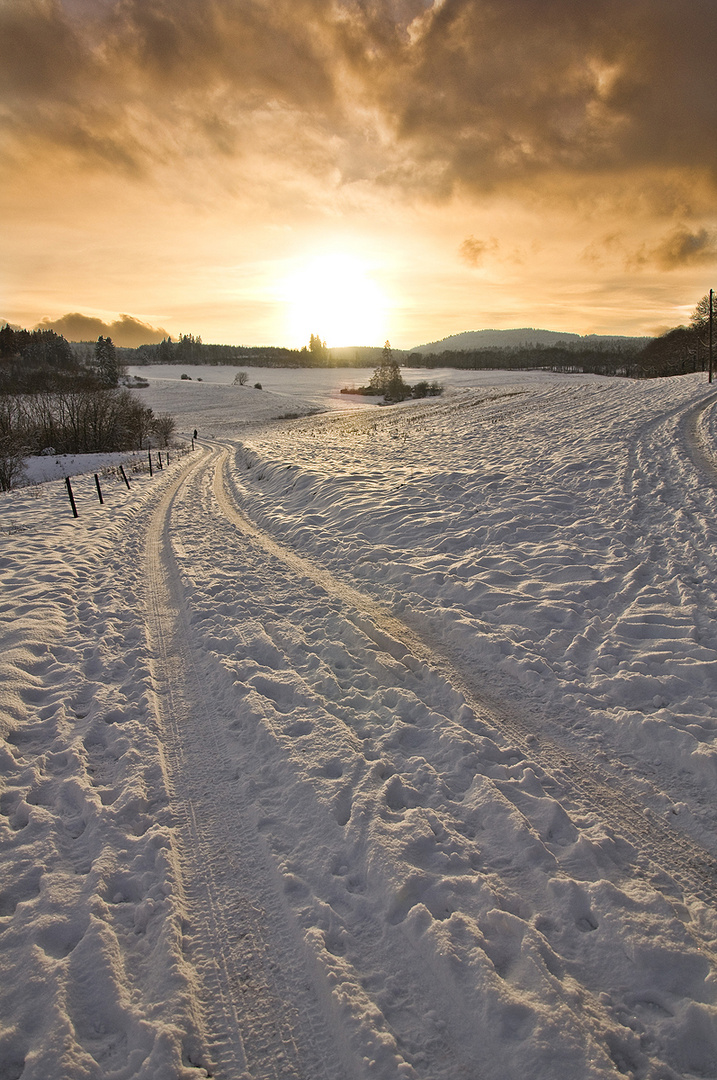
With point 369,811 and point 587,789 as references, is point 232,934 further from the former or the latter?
point 587,789

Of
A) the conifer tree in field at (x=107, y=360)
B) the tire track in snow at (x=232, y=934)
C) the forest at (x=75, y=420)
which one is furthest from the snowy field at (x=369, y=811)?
the conifer tree in field at (x=107, y=360)

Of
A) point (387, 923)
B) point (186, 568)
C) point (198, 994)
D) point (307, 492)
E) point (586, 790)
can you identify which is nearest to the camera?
point (198, 994)

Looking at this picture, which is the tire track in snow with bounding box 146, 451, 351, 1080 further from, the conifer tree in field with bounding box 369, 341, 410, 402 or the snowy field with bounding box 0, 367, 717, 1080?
the conifer tree in field with bounding box 369, 341, 410, 402

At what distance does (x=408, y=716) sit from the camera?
5496 millimetres

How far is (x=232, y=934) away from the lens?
133 inches

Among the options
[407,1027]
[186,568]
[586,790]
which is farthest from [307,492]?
[407,1027]

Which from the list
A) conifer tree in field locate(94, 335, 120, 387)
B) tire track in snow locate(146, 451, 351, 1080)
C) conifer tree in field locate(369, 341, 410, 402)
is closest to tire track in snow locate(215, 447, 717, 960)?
tire track in snow locate(146, 451, 351, 1080)

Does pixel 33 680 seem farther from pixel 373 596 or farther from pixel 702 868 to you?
pixel 702 868

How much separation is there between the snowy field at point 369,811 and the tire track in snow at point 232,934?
2cm

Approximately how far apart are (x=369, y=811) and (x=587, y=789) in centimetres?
218

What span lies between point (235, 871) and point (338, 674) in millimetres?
2803

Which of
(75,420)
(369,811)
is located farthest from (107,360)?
(369,811)

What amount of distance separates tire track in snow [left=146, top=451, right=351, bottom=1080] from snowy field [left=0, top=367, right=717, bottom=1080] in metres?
0.02

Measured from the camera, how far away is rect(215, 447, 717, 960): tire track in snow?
363 cm
